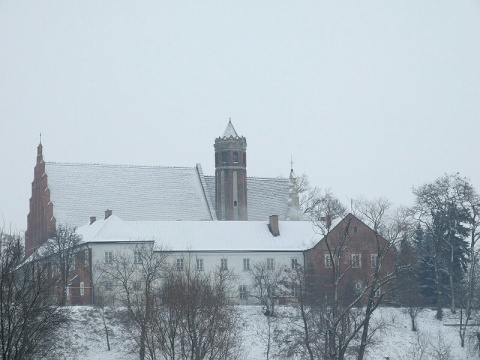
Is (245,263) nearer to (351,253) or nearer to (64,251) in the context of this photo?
(351,253)

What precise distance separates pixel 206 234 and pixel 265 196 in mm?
21293

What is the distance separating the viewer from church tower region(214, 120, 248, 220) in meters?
94.9

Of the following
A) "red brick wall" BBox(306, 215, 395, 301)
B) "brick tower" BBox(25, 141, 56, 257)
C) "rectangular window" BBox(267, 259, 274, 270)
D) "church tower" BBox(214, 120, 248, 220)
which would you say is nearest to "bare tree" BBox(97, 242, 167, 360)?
"rectangular window" BBox(267, 259, 274, 270)

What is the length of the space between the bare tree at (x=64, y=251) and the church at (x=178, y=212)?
99cm

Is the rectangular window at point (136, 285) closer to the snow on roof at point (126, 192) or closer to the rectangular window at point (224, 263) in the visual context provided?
the rectangular window at point (224, 263)

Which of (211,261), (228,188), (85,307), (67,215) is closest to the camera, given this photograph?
(85,307)

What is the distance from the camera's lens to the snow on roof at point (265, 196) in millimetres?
97625

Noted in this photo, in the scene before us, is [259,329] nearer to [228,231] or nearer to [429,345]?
[429,345]

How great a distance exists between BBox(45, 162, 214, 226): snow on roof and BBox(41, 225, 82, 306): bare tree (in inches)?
453

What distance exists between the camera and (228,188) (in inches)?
3748

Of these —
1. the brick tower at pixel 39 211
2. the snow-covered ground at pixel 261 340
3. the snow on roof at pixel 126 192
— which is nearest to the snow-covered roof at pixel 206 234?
the brick tower at pixel 39 211

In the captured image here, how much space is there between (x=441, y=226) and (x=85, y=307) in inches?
1061

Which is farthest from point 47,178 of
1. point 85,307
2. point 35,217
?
point 85,307

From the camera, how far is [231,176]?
3775 inches
